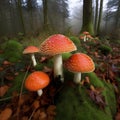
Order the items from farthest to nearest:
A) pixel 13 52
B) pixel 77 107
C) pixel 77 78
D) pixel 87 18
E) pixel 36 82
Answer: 1. pixel 87 18
2. pixel 13 52
3. pixel 77 78
4. pixel 77 107
5. pixel 36 82

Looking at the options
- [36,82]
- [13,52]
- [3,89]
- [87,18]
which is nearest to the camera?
[36,82]

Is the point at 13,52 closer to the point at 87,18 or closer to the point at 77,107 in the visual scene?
the point at 77,107

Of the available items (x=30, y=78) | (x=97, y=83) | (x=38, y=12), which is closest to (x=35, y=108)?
(x=30, y=78)

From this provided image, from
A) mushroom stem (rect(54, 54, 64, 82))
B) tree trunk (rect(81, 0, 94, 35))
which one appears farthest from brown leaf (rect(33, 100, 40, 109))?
tree trunk (rect(81, 0, 94, 35))

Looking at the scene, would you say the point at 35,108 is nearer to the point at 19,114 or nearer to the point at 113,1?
the point at 19,114

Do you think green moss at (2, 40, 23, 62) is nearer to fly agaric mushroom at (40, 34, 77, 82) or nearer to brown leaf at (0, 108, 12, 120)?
brown leaf at (0, 108, 12, 120)

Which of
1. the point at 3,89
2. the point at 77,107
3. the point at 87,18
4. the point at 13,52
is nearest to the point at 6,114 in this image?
the point at 3,89

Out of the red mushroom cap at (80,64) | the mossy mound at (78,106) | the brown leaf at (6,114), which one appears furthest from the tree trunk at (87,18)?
the brown leaf at (6,114)

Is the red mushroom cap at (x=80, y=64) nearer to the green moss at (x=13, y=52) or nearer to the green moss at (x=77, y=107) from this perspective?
the green moss at (x=77, y=107)

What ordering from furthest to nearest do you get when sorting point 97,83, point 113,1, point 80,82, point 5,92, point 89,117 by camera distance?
point 113,1
point 5,92
point 97,83
point 80,82
point 89,117

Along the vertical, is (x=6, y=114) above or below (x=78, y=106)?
below

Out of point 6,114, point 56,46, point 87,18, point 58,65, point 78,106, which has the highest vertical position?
point 87,18
